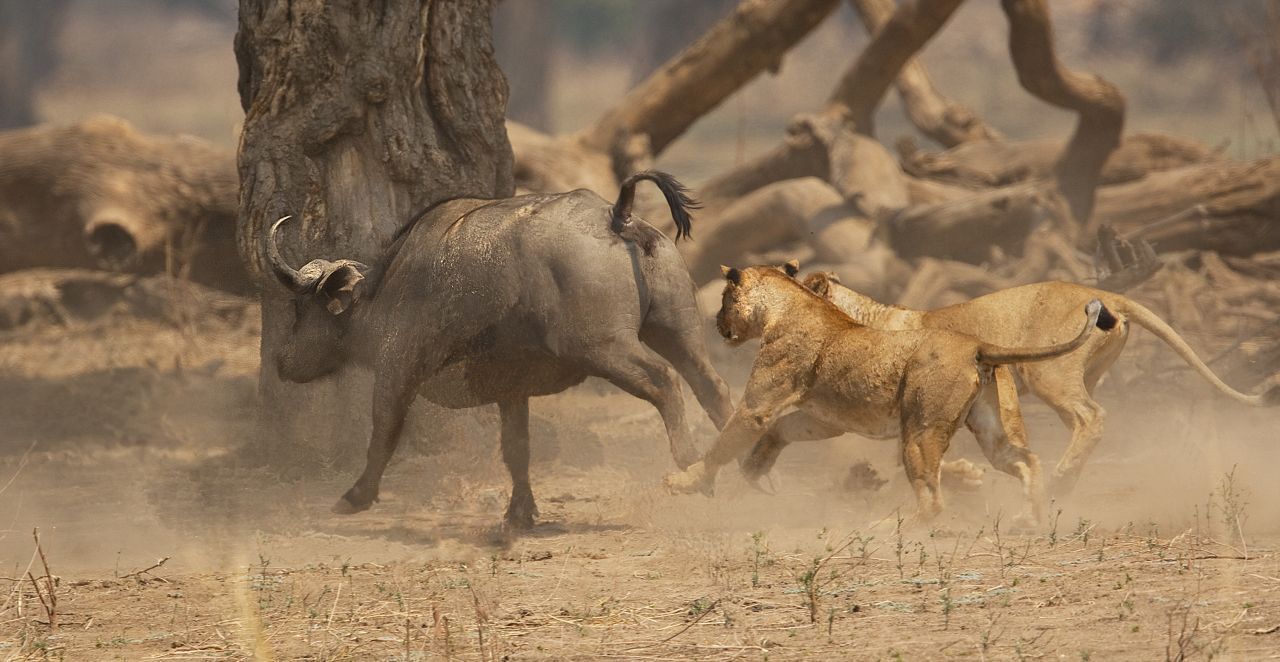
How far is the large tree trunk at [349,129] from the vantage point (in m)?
8.80

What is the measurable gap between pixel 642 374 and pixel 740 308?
0.55 metres

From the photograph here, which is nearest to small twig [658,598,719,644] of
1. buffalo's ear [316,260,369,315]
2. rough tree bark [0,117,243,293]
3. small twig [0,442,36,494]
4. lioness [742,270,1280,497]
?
lioness [742,270,1280,497]

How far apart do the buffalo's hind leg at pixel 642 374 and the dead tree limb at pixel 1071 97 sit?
25.5 ft

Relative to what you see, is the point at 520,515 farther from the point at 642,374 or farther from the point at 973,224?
the point at 973,224

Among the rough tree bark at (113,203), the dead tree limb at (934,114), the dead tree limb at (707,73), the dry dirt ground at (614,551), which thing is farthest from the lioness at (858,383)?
the dead tree limb at (934,114)

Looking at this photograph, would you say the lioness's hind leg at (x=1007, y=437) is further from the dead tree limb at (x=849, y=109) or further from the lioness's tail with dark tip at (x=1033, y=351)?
the dead tree limb at (x=849, y=109)

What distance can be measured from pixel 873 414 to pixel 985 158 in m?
9.60

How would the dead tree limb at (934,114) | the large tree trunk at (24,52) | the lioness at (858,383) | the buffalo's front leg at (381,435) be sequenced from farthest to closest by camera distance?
the large tree trunk at (24,52)
the dead tree limb at (934,114)
the buffalo's front leg at (381,435)
the lioness at (858,383)

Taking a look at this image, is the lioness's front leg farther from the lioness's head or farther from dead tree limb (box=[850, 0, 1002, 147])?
dead tree limb (box=[850, 0, 1002, 147])

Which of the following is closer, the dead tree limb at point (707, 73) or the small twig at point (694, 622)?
the small twig at point (694, 622)

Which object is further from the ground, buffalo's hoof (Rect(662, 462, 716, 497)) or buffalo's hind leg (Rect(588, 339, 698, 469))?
buffalo's hind leg (Rect(588, 339, 698, 469))

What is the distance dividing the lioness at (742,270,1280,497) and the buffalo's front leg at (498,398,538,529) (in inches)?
63.6

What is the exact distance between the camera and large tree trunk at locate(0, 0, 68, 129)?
3700cm

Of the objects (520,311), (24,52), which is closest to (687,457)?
(520,311)
